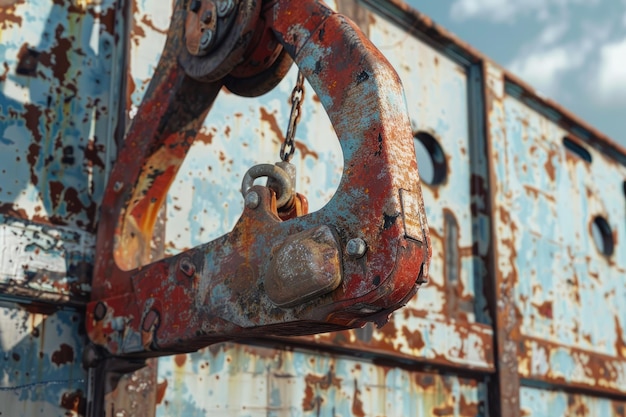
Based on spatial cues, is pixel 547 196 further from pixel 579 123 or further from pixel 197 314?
pixel 197 314

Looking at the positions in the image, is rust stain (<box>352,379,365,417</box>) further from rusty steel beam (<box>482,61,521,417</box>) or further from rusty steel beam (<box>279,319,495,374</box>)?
rusty steel beam (<box>482,61,521,417</box>)

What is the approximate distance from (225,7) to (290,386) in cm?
169

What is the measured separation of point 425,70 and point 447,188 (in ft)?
2.35

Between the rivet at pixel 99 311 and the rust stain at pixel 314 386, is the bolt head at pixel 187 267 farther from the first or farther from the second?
the rust stain at pixel 314 386

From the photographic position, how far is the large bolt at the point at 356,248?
5.74ft

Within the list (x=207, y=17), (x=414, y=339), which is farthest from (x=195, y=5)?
(x=414, y=339)

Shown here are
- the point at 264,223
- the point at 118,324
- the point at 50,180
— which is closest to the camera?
the point at 264,223

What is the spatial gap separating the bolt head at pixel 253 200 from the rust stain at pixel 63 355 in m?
1.04

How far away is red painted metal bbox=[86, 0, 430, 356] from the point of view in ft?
5.77

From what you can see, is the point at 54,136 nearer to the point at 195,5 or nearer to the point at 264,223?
the point at 195,5

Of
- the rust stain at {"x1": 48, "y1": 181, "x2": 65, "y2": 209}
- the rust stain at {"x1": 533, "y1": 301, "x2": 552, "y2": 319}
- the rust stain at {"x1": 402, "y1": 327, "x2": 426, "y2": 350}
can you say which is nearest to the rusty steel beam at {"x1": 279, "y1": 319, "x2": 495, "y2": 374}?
the rust stain at {"x1": 402, "y1": 327, "x2": 426, "y2": 350}

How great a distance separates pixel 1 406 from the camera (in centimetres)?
247

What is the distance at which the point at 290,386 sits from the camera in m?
3.28

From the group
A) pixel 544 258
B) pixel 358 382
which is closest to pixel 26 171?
pixel 358 382
